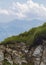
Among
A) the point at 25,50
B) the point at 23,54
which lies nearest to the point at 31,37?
the point at 25,50

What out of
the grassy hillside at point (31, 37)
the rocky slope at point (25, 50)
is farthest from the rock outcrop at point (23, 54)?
the grassy hillside at point (31, 37)

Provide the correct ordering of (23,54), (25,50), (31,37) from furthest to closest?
(31,37), (25,50), (23,54)

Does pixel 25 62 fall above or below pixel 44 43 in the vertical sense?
below

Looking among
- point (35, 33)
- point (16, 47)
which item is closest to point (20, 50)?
point (16, 47)

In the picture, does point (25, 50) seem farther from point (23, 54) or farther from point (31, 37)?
point (31, 37)

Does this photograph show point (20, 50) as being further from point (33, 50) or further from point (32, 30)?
point (32, 30)

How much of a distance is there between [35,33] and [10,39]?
2.70 metres

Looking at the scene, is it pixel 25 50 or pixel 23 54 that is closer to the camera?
pixel 23 54

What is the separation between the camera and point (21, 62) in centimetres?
2289

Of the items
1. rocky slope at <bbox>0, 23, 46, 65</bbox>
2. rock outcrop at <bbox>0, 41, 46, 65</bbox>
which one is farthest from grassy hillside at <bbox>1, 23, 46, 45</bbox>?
rock outcrop at <bbox>0, 41, 46, 65</bbox>

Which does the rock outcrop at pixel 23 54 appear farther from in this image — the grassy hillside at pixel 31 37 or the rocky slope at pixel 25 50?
the grassy hillside at pixel 31 37

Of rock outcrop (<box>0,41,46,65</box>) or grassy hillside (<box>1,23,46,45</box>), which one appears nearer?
rock outcrop (<box>0,41,46,65</box>)

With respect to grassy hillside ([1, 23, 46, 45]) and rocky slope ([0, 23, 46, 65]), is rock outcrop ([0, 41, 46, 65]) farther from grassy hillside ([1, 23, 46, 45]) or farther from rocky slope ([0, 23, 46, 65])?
grassy hillside ([1, 23, 46, 45])

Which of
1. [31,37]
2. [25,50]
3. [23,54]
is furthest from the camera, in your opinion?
[31,37]
